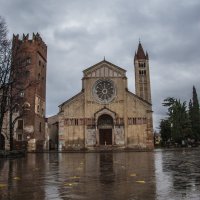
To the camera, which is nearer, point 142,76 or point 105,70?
point 105,70

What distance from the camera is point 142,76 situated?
95.4m

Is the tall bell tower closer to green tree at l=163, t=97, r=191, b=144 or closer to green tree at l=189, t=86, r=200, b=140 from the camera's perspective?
green tree at l=189, t=86, r=200, b=140

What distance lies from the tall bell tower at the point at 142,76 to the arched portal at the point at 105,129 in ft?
109

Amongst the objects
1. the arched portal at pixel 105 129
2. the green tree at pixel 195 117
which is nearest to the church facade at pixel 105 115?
the arched portal at pixel 105 129

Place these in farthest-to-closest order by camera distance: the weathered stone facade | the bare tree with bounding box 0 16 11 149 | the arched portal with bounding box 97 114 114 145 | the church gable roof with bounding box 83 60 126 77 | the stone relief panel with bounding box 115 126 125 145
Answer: the church gable roof with bounding box 83 60 126 77 < the arched portal with bounding box 97 114 114 145 < the stone relief panel with bounding box 115 126 125 145 < the weathered stone facade < the bare tree with bounding box 0 16 11 149

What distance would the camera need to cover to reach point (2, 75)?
1107 inches

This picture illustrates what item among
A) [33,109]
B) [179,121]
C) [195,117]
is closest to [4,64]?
[33,109]

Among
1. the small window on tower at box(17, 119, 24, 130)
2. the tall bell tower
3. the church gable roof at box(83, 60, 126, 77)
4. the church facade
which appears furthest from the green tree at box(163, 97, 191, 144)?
the small window on tower at box(17, 119, 24, 130)

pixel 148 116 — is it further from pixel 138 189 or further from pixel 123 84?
pixel 138 189

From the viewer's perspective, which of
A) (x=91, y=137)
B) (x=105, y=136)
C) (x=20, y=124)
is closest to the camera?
(x=20, y=124)

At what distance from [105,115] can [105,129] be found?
109 inches

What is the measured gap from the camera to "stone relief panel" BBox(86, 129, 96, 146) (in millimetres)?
61000

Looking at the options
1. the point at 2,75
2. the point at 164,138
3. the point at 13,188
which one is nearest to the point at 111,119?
the point at 164,138

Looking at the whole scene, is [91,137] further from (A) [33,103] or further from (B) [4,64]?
(B) [4,64]
